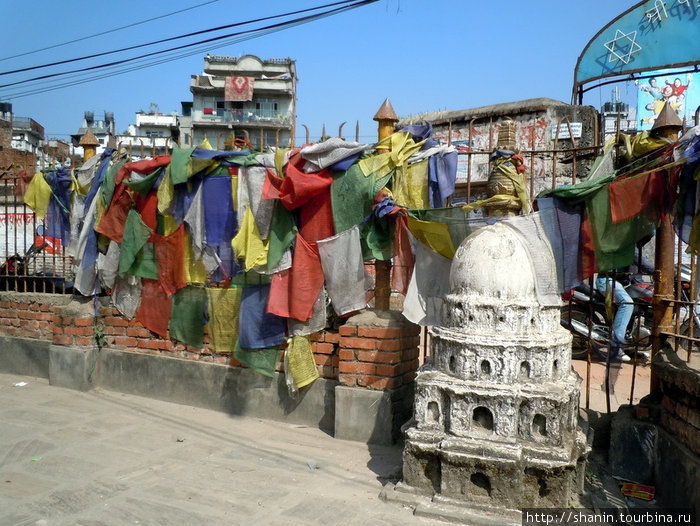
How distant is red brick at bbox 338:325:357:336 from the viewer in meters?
4.94

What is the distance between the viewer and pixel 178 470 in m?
4.37

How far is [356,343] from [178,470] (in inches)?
68.4

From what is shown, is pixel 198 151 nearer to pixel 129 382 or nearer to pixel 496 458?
pixel 129 382

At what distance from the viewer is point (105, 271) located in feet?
21.4

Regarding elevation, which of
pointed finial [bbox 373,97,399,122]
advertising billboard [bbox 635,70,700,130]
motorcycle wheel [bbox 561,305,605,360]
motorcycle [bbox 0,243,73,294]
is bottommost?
motorcycle wheel [bbox 561,305,605,360]

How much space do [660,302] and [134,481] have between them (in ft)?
13.8

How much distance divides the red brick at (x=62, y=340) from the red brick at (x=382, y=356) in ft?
12.5

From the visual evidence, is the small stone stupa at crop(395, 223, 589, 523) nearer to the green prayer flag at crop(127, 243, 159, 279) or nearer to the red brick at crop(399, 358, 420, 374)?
the red brick at crop(399, 358, 420, 374)

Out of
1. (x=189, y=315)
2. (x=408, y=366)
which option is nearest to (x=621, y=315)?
(x=408, y=366)

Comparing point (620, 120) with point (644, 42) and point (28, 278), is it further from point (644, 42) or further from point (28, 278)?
point (28, 278)

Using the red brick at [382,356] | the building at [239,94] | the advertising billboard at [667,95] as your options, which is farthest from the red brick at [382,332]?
the building at [239,94]

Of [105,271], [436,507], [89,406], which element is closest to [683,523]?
[436,507]

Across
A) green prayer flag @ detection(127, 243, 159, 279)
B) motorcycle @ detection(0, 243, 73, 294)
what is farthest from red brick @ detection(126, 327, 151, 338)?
motorcycle @ detection(0, 243, 73, 294)

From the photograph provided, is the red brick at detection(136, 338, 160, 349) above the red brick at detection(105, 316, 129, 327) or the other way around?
the other way around
